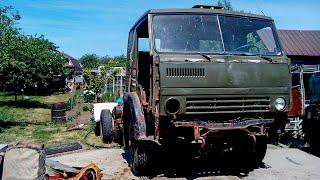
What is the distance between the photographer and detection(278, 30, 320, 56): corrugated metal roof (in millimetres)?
25188

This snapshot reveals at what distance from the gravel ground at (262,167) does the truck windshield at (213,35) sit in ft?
7.01

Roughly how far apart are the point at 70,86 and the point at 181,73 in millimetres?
41583

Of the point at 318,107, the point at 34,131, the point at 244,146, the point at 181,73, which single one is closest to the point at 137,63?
the point at 181,73

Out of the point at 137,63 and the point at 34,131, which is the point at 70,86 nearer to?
the point at 34,131

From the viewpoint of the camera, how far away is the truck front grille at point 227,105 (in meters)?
6.16

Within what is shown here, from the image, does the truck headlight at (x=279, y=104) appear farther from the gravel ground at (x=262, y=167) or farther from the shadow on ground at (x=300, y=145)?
the shadow on ground at (x=300, y=145)

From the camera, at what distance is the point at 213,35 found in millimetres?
6754

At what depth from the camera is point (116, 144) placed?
10.1 meters

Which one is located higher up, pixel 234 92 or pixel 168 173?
pixel 234 92

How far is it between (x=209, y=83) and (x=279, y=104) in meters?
1.24

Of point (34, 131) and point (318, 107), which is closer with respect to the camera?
point (318, 107)

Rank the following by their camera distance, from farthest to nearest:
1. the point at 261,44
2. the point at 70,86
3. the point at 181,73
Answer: the point at 70,86
the point at 261,44
the point at 181,73

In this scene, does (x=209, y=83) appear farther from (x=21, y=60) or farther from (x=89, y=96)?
(x=89, y=96)

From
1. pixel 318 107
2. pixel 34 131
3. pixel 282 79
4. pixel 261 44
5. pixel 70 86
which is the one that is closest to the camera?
pixel 282 79
